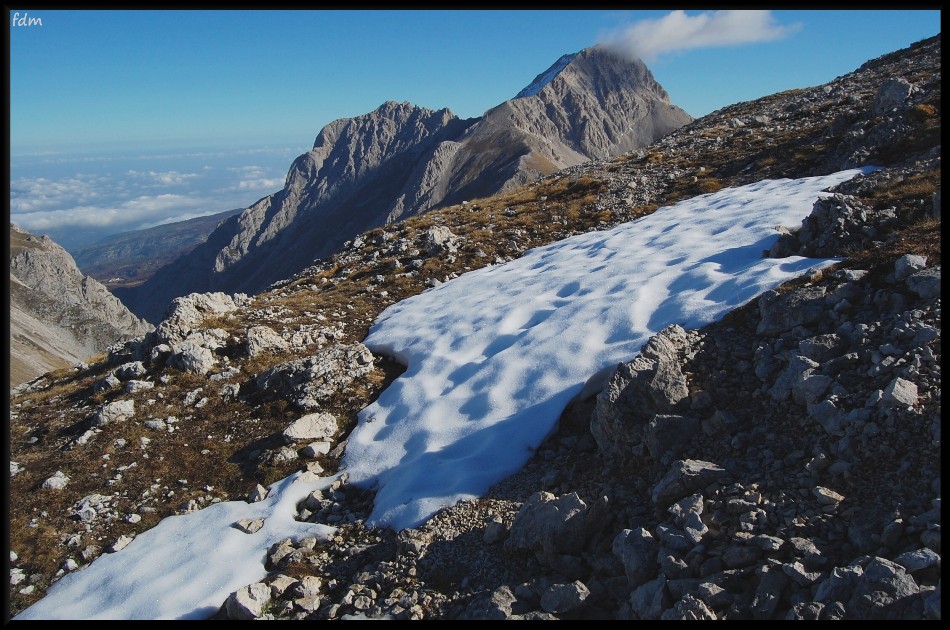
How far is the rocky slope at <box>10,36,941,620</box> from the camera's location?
21.3 feet

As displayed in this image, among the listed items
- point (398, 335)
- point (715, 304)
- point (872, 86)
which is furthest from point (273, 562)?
point (872, 86)

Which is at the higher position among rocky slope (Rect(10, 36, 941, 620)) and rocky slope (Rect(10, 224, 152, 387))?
rocky slope (Rect(10, 36, 941, 620))

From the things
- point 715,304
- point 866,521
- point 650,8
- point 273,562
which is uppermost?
point 650,8

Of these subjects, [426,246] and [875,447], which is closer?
[875,447]

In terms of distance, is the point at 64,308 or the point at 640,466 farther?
the point at 64,308

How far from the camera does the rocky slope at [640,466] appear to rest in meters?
6.48

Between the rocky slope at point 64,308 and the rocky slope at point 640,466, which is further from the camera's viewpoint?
the rocky slope at point 64,308

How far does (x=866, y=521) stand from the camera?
634 centimetres

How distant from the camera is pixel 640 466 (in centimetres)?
916

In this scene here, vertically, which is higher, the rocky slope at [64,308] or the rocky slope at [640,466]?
the rocky slope at [640,466]

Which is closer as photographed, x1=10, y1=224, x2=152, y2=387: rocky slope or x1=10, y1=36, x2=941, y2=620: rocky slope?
x1=10, y1=36, x2=941, y2=620: rocky slope
